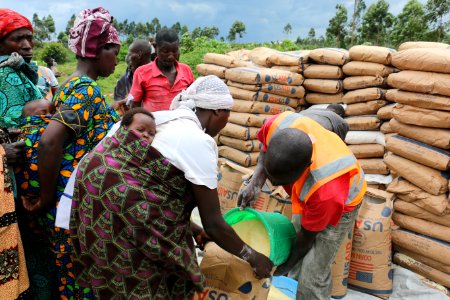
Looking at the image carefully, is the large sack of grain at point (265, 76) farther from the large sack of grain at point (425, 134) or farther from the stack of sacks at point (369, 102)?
the large sack of grain at point (425, 134)

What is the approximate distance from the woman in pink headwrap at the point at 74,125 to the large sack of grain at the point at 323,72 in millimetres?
2984

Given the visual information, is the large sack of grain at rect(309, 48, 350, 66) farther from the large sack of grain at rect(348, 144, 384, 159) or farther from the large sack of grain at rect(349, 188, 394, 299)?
the large sack of grain at rect(349, 188, 394, 299)

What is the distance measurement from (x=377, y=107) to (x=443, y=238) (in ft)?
4.95

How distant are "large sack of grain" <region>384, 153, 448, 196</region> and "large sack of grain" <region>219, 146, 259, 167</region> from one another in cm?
155

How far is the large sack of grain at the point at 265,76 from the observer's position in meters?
4.44

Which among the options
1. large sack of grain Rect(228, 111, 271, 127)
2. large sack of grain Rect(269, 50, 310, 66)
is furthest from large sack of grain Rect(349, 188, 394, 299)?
large sack of grain Rect(269, 50, 310, 66)

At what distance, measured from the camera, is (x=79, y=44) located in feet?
6.27

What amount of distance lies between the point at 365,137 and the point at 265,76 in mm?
1251

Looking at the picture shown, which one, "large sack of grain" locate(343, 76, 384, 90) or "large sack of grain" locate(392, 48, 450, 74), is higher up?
"large sack of grain" locate(392, 48, 450, 74)

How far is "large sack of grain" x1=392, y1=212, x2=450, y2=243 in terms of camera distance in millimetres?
3020

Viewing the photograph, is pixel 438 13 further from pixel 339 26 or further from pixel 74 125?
pixel 74 125

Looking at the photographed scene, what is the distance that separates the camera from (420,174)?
3117 millimetres

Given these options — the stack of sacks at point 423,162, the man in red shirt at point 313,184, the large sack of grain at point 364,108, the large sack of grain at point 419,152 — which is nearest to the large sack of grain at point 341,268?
the man in red shirt at point 313,184

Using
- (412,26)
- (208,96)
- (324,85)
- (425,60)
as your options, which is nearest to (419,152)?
(425,60)
